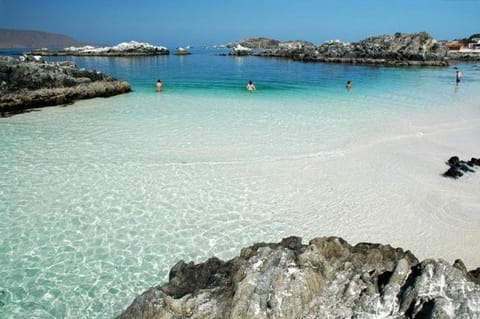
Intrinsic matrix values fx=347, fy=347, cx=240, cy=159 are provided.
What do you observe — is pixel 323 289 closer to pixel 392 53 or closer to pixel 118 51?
pixel 392 53

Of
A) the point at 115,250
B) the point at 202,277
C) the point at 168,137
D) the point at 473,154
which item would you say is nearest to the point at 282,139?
the point at 168,137

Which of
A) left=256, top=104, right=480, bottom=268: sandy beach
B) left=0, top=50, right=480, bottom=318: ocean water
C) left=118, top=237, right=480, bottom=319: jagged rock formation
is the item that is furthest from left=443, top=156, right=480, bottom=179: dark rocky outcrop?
left=118, top=237, right=480, bottom=319: jagged rock formation

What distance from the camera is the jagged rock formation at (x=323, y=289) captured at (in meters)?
3.53

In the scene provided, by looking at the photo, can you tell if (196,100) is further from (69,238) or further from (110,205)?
(69,238)

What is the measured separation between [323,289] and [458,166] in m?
10.6

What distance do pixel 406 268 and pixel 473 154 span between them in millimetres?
12508

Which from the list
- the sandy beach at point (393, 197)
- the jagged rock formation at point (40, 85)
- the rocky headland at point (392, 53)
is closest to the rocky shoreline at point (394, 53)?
the rocky headland at point (392, 53)

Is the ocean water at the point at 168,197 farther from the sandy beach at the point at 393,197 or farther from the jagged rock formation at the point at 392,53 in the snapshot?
the jagged rock formation at the point at 392,53

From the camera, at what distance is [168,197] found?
1015 centimetres

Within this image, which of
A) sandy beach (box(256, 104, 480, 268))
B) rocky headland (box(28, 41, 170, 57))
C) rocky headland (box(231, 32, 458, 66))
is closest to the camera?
sandy beach (box(256, 104, 480, 268))

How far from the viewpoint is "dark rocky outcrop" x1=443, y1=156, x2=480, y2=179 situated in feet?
38.0

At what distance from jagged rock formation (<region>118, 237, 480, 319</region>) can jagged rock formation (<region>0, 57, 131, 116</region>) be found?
70.6 ft

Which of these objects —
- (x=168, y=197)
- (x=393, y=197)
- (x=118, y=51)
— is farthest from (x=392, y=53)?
(x=168, y=197)

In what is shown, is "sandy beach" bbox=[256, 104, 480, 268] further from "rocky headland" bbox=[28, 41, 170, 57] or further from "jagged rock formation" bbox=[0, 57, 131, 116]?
"rocky headland" bbox=[28, 41, 170, 57]
